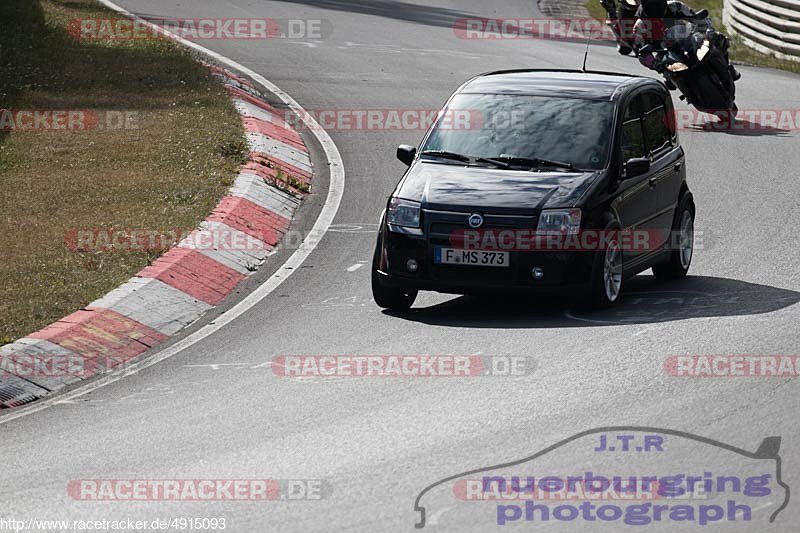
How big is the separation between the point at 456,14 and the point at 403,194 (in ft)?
76.1

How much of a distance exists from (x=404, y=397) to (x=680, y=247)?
14.9 feet

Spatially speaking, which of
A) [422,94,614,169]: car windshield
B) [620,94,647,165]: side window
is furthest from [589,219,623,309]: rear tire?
[620,94,647,165]: side window

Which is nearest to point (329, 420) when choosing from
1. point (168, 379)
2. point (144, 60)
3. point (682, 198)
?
point (168, 379)

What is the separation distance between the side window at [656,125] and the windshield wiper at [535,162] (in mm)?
1202

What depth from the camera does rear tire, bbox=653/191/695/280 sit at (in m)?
12.3

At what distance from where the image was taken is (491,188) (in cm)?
1084

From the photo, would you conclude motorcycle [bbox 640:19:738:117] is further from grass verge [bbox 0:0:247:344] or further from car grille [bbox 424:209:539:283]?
car grille [bbox 424:209:539:283]

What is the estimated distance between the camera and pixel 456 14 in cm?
3359

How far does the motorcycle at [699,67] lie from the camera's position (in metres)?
20.8

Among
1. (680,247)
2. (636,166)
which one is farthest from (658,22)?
(636,166)

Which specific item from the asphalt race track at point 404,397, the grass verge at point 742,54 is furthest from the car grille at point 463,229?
the grass verge at point 742,54

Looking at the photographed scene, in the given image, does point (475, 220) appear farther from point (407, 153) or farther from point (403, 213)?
point (407, 153)

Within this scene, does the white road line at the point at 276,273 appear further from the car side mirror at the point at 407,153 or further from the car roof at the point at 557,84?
the car roof at the point at 557,84

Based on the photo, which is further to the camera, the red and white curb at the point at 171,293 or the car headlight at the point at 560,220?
the car headlight at the point at 560,220
